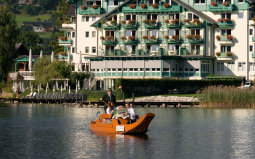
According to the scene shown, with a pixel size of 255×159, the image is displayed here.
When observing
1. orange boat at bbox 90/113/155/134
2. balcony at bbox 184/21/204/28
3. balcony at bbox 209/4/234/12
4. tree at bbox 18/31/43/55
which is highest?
tree at bbox 18/31/43/55

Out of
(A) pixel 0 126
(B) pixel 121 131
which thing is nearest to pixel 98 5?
(A) pixel 0 126

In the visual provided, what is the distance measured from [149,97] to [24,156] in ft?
149

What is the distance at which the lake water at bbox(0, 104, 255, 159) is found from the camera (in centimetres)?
2525

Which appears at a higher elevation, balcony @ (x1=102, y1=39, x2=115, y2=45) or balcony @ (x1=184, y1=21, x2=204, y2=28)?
balcony @ (x1=184, y1=21, x2=204, y2=28)

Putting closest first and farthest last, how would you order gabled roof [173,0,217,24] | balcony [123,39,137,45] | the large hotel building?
gabled roof [173,0,217,24]
the large hotel building
balcony [123,39,137,45]

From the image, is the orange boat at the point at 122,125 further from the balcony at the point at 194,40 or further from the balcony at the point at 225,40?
the balcony at the point at 225,40

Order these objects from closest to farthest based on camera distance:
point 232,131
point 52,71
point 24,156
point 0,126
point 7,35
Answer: point 24,156 < point 232,131 < point 0,126 < point 52,71 < point 7,35

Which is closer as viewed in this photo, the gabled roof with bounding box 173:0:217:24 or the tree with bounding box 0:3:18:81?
the gabled roof with bounding box 173:0:217:24

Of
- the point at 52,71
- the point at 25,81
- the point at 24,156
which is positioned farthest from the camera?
the point at 25,81

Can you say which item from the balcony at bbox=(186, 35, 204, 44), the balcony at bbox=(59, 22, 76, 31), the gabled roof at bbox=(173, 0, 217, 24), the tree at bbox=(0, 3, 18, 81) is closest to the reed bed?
the balcony at bbox=(186, 35, 204, 44)

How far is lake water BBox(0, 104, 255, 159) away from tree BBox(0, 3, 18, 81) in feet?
160

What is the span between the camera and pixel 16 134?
33281 mm

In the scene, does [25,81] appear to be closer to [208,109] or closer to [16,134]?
[208,109]

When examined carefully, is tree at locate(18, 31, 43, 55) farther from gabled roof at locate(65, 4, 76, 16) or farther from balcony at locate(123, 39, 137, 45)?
balcony at locate(123, 39, 137, 45)
